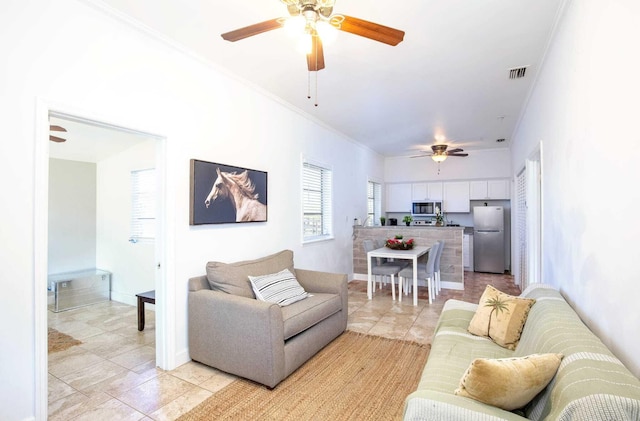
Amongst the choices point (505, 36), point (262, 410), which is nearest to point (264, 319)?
point (262, 410)

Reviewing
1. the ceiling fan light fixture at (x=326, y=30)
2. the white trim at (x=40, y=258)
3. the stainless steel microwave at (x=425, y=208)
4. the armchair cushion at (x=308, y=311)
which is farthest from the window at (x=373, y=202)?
the white trim at (x=40, y=258)

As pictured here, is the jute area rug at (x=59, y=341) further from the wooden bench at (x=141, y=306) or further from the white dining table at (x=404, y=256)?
the white dining table at (x=404, y=256)

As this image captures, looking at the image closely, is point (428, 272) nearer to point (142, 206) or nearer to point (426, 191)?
point (426, 191)

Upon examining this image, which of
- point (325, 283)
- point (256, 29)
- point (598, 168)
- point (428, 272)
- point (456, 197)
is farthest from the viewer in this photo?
point (456, 197)

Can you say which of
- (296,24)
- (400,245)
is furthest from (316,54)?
(400,245)

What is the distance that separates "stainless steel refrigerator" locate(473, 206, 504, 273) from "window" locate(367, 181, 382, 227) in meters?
2.14

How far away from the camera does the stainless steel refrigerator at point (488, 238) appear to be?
22.8ft

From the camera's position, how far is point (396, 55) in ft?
9.64

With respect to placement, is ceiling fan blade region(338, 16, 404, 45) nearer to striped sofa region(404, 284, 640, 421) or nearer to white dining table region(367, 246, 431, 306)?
striped sofa region(404, 284, 640, 421)

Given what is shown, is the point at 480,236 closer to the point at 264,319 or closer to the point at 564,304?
the point at 564,304

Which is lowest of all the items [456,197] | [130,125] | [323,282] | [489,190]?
[323,282]

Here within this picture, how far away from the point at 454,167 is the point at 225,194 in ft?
19.8

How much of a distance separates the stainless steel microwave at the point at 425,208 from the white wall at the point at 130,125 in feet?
13.3

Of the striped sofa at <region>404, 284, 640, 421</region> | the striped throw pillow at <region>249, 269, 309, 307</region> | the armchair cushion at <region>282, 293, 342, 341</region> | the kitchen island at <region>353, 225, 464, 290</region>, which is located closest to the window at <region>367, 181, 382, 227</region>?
the kitchen island at <region>353, 225, 464, 290</region>
